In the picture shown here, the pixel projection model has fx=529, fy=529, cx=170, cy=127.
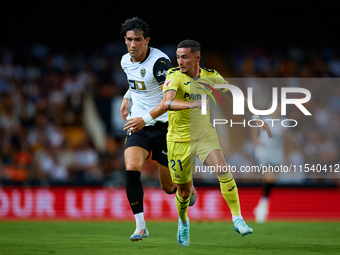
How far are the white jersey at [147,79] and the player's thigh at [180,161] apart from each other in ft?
2.38

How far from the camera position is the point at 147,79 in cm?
750

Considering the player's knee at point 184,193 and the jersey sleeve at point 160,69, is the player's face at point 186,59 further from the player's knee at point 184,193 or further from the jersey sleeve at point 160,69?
the player's knee at point 184,193

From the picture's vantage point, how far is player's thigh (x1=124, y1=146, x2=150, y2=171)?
283 inches

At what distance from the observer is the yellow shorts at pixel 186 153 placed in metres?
7.04

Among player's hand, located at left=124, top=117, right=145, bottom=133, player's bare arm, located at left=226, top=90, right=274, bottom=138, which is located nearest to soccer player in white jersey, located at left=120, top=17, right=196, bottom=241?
player's hand, located at left=124, top=117, right=145, bottom=133

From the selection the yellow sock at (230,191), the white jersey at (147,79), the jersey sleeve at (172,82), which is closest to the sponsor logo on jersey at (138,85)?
the white jersey at (147,79)

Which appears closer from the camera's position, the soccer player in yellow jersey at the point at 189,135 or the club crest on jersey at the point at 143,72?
the soccer player in yellow jersey at the point at 189,135

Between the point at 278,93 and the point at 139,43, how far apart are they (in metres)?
11.7

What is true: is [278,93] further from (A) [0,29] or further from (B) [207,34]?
(A) [0,29]

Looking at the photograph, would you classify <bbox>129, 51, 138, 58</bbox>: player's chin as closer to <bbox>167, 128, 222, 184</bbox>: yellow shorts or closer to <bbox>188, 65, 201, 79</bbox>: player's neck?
<bbox>188, 65, 201, 79</bbox>: player's neck

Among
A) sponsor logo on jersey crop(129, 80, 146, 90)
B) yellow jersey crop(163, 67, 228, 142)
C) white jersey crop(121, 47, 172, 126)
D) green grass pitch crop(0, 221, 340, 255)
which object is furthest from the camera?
sponsor logo on jersey crop(129, 80, 146, 90)

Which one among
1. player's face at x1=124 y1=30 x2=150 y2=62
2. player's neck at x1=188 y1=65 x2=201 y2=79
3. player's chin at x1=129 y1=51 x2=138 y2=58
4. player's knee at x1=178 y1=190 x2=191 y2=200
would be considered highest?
player's face at x1=124 y1=30 x2=150 y2=62

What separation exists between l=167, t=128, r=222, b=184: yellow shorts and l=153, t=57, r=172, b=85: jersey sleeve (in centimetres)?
92

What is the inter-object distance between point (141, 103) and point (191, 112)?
81 cm
